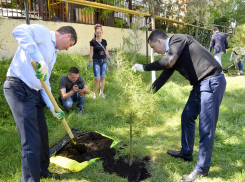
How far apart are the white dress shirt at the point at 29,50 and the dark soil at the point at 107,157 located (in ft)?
4.06

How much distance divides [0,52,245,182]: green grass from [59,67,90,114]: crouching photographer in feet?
0.71

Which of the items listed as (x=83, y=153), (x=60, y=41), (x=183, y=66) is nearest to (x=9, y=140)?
(x=83, y=153)

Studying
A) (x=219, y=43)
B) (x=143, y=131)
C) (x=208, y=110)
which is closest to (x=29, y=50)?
(x=208, y=110)

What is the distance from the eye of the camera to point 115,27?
8219mm

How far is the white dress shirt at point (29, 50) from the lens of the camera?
5.63 ft

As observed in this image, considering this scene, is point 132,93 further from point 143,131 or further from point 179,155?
point 143,131

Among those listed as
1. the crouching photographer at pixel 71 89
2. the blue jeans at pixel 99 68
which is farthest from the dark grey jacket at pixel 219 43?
the crouching photographer at pixel 71 89

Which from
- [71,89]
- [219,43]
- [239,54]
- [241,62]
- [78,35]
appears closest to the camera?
[71,89]

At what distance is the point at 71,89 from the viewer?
3.99 metres

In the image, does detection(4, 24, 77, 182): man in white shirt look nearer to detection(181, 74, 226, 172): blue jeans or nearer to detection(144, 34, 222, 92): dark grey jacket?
detection(144, 34, 222, 92): dark grey jacket

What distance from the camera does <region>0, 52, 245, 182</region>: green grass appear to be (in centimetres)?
226

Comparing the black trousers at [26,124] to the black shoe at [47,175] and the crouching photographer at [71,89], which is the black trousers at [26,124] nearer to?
the black shoe at [47,175]

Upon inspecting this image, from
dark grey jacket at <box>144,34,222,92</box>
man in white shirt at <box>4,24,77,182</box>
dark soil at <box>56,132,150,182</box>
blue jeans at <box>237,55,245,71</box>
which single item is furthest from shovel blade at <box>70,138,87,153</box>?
blue jeans at <box>237,55,245,71</box>

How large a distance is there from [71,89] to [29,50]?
2305 mm
